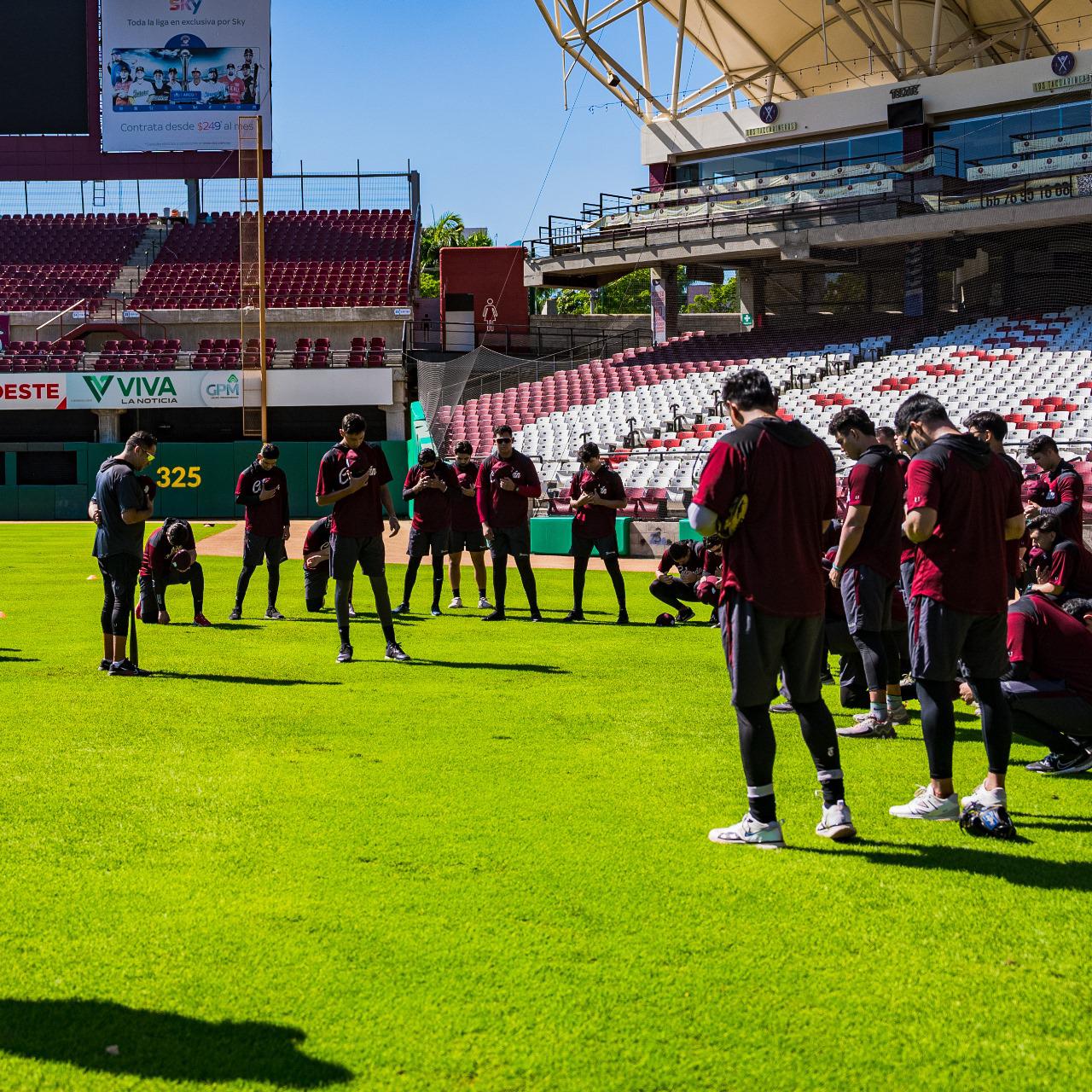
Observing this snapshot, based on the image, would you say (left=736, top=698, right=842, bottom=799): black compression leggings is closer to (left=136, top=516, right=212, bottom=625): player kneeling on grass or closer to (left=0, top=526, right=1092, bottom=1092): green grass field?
(left=0, top=526, right=1092, bottom=1092): green grass field

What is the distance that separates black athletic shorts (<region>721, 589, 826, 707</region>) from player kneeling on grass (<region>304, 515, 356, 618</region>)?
9.56 m

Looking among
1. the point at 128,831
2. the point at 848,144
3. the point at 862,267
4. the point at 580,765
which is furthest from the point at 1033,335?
the point at 128,831

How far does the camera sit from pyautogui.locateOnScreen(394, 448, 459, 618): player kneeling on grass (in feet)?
46.7

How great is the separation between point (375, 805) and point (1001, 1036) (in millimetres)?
3198

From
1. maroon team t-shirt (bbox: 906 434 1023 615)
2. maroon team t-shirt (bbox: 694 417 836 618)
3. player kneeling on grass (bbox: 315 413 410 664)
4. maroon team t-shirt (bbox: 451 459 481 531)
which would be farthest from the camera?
maroon team t-shirt (bbox: 451 459 481 531)

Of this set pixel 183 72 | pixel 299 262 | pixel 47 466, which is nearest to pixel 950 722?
pixel 47 466

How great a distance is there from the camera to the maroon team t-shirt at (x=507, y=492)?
1370cm

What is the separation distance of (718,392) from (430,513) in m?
20.1

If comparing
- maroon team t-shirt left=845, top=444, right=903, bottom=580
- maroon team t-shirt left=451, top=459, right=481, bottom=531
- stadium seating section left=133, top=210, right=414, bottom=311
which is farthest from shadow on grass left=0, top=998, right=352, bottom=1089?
stadium seating section left=133, top=210, right=414, bottom=311

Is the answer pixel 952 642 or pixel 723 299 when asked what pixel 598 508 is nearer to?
Result: pixel 952 642

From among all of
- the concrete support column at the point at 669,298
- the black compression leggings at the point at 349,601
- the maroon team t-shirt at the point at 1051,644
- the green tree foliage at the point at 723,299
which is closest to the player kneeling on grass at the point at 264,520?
the black compression leggings at the point at 349,601

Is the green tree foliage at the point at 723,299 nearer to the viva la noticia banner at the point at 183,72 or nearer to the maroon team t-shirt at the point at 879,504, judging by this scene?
the viva la noticia banner at the point at 183,72

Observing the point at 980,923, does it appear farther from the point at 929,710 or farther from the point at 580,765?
the point at 580,765

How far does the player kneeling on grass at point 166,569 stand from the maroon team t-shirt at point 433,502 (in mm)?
2439
